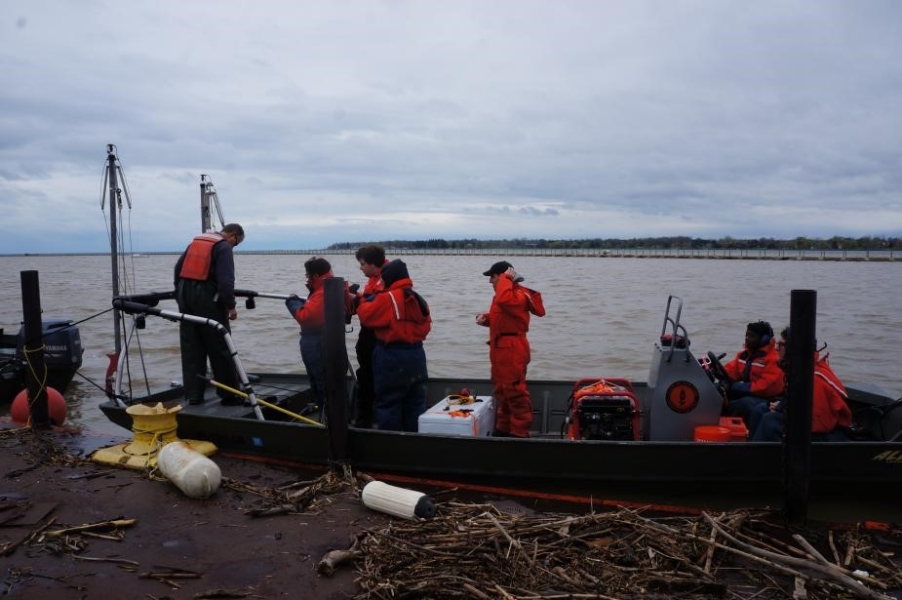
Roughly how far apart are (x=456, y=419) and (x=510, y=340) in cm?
90

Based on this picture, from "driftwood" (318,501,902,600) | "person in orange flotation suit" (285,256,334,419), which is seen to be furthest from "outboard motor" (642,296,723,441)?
"person in orange flotation suit" (285,256,334,419)

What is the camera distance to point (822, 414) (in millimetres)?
5449

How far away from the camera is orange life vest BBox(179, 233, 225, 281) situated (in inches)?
264

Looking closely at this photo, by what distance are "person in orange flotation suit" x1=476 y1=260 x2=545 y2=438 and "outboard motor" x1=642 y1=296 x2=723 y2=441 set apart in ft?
3.92

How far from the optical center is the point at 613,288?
33.4m

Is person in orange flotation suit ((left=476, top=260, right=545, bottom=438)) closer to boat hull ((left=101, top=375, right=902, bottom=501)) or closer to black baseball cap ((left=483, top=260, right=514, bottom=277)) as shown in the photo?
black baseball cap ((left=483, top=260, right=514, bottom=277))

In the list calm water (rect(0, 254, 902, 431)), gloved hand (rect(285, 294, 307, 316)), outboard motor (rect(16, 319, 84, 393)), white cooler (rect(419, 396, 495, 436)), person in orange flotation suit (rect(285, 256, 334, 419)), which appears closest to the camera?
white cooler (rect(419, 396, 495, 436))

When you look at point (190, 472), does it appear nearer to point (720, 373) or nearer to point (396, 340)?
point (396, 340)

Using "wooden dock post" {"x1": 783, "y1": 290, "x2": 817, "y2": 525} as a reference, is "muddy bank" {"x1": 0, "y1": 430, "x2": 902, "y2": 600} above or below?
below

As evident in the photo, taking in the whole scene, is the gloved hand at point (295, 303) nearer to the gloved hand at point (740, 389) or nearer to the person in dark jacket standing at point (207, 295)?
the person in dark jacket standing at point (207, 295)

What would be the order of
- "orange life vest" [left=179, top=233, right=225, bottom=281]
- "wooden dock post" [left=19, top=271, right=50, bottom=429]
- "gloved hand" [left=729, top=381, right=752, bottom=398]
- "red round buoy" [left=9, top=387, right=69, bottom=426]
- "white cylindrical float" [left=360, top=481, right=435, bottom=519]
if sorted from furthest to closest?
"red round buoy" [left=9, top=387, right=69, bottom=426]
"wooden dock post" [left=19, top=271, right=50, bottom=429]
"orange life vest" [left=179, top=233, right=225, bottom=281]
"gloved hand" [left=729, top=381, right=752, bottom=398]
"white cylindrical float" [left=360, top=481, right=435, bottom=519]

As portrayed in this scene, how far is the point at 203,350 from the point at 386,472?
2352 mm

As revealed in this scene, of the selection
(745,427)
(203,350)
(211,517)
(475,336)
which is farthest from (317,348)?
(475,336)

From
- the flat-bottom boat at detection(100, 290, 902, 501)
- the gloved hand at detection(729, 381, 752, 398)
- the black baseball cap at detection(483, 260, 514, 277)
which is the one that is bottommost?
the flat-bottom boat at detection(100, 290, 902, 501)
